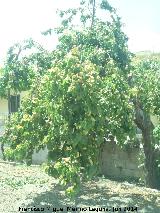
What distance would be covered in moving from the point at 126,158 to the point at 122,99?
4341 millimetres

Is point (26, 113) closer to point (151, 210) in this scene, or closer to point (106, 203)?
point (106, 203)

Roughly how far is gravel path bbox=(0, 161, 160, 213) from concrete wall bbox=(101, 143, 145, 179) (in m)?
0.74

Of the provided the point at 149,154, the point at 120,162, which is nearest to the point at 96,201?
the point at 149,154

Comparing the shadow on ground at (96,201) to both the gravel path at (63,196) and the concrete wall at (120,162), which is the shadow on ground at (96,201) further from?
the concrete wall at (120,162)

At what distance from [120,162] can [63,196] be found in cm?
358

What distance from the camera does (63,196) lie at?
10297mm

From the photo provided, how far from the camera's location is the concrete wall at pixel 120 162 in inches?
508

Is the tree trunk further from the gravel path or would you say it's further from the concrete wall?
the concrete wall

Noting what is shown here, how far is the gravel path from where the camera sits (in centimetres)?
934

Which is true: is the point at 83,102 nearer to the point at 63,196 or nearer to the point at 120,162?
the point at 63,196

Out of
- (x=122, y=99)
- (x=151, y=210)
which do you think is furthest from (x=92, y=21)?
(x=151, y=210)

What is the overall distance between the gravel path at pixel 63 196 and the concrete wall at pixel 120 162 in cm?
74

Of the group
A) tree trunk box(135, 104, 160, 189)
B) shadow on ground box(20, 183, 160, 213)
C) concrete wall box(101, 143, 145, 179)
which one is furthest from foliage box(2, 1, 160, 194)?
concrete wall box(101, 143, 145, 179)

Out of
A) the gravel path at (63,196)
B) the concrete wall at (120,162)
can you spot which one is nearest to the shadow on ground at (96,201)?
the gravel path at (63,196)
